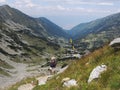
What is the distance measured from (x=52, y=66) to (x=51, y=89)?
46.0ft

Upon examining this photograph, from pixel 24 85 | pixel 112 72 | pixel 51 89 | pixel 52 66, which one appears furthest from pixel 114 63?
pixel 52 66

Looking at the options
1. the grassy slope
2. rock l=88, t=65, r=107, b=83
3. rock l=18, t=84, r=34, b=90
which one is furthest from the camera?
rock l=18, t=84, r=34, b=90

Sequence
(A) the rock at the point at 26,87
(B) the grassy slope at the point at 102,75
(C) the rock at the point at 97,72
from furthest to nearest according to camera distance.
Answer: (A) the rock at the point at 26,87, (C) the rock at the point at 97,72, (B) the grassy slope at the point at 102,75

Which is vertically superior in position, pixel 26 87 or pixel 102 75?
pixel 102 75

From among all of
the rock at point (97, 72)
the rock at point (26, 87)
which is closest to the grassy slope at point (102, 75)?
the rock at point (97, 72)

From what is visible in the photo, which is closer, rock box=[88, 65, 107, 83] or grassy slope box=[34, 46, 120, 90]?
grassy slope box=[34, 46, 120, 90]

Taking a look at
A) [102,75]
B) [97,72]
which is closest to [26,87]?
[97,72]

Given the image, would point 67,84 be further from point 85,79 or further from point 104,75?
point 104,75

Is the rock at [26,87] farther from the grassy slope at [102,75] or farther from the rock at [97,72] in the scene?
the rock at [97,72]

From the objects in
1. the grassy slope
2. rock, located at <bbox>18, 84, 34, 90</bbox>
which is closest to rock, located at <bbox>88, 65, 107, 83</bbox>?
the grassy slope

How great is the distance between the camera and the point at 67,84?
21.3 m

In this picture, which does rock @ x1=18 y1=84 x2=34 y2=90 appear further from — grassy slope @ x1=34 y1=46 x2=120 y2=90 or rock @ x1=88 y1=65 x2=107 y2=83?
rock @ x1=88 y1=65 x2=107 y2=83

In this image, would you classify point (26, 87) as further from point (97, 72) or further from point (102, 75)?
point (102, 75)

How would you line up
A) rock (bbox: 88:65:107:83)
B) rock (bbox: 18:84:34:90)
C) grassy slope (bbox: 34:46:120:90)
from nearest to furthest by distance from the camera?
grassy slope (bbox: 34:46:120:90) → rock (bbox: 88:65:107:83) → rock (bbox: 18:84:34:90)
